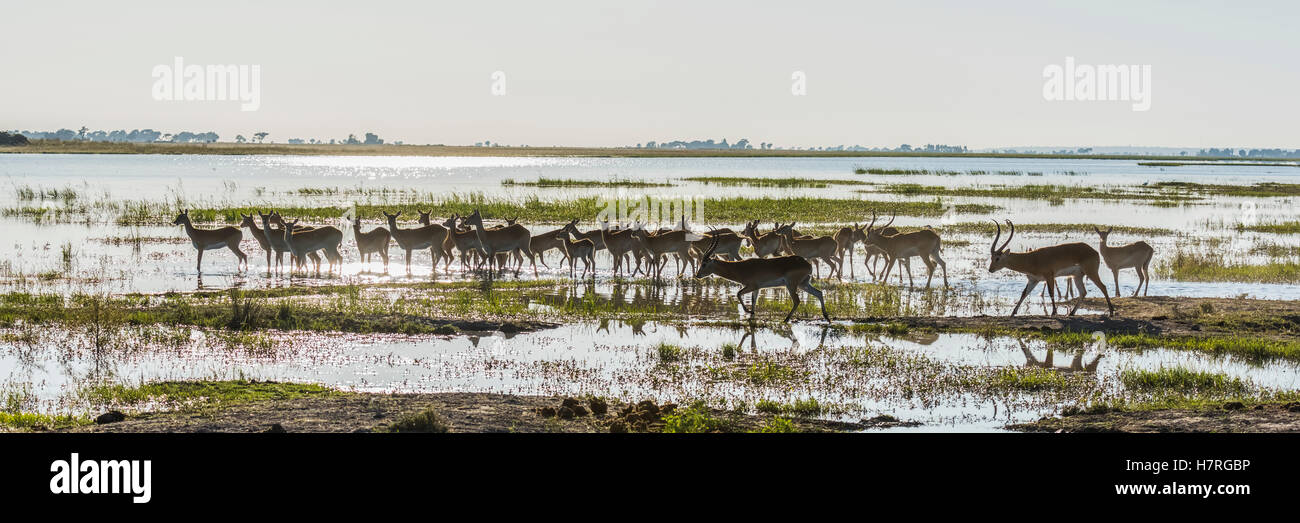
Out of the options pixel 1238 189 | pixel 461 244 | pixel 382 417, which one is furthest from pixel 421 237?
pixel 1238 189

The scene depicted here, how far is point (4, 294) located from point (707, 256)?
11625 millimetres

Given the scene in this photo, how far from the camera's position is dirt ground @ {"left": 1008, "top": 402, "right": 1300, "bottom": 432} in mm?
8625

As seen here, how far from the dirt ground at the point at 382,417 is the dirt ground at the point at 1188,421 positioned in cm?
157

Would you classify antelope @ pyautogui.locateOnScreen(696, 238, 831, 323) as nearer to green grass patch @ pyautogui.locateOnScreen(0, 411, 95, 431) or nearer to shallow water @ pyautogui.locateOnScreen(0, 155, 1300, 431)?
shallow water @ pyautogui.locateOnScreen(0, 155, 1300, 431)

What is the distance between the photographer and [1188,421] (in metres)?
8.99

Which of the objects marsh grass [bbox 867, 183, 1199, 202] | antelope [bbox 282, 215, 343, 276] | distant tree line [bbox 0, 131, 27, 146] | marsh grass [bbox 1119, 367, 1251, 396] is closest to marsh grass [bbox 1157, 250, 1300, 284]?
marsh grass [bbox 1119, 367, 1251, 396]

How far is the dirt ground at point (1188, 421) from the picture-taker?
28.3 ft

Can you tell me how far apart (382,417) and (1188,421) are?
698cm

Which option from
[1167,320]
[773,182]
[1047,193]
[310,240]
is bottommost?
[1167,320]

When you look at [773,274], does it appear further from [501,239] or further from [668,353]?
[501,239]

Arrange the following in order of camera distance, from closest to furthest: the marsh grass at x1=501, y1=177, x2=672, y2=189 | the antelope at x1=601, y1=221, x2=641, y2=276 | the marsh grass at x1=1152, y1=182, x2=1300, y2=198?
1. the antelope at x1=601, y1=221, x2=641, y2=276
2. the marsh grass at x1=1152, y1=182, x2=1300, y2=198
3. the marsh grass at x1=501, y1=177, x2=672, y2=189

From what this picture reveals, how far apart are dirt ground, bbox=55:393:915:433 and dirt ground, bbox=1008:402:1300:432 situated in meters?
1.57

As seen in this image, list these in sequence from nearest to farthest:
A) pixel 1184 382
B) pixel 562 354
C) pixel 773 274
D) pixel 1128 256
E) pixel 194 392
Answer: pixel 194 392 < pixel 1184 382 < pixel 562 354 < pixel 773 274 < pixel 1128 256

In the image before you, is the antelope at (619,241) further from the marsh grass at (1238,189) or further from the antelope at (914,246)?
the marsh grass at (1238,189)
